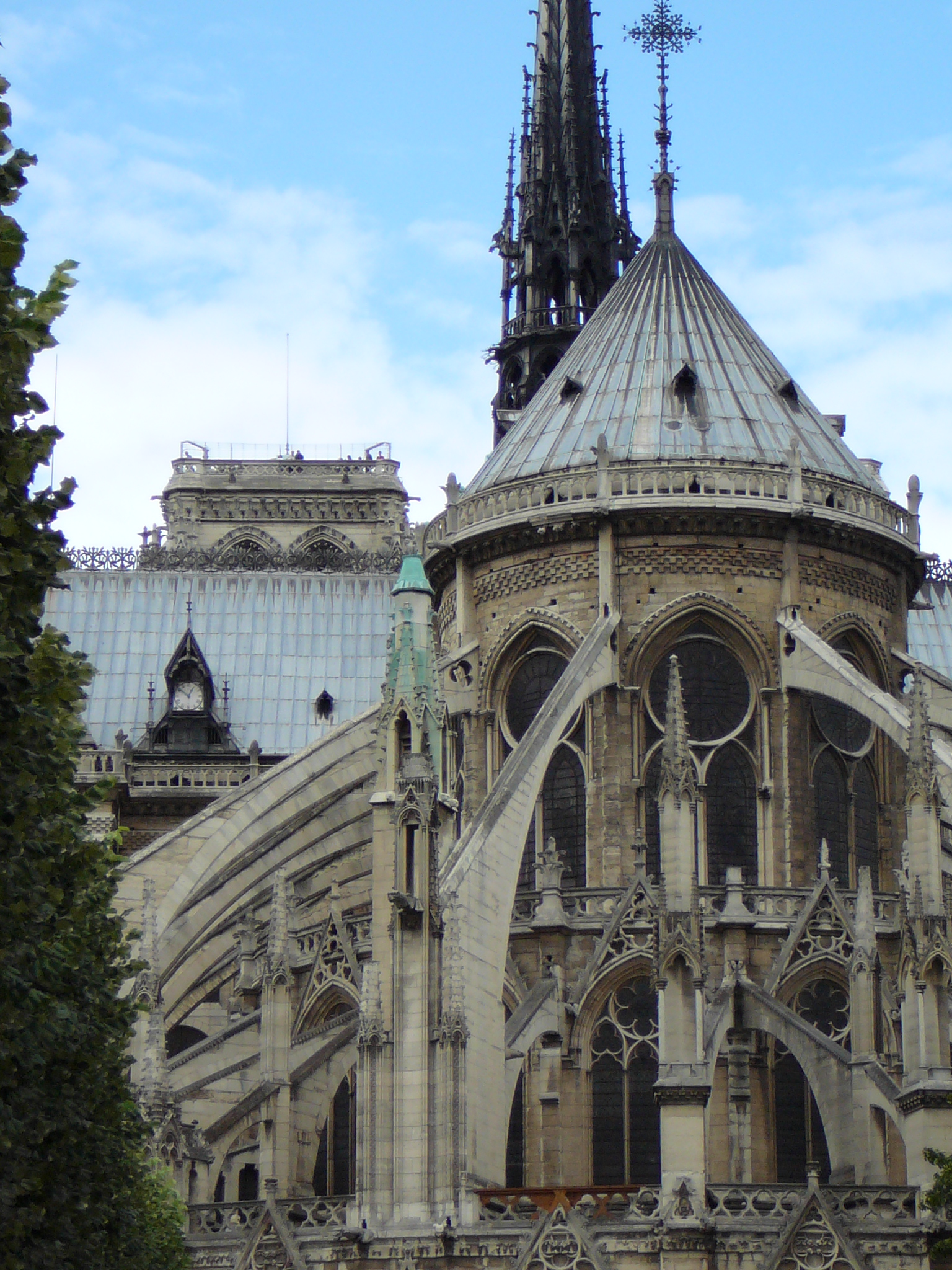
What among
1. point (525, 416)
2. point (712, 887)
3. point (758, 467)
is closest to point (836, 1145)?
point (712, 887)

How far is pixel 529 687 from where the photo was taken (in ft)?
163

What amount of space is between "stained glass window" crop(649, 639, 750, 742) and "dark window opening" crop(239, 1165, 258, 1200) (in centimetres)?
1035

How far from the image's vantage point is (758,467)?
48500mm

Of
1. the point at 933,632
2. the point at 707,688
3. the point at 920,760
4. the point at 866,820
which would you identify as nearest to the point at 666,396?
the point at 707,688

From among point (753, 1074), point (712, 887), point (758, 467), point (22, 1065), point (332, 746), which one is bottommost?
point (22, 1065)

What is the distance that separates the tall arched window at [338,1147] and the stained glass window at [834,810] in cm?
914

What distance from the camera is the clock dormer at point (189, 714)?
60.6m

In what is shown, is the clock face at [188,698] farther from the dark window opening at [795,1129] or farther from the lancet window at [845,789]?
the dark window opening at [795,1129]

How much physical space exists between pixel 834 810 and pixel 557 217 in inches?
1256

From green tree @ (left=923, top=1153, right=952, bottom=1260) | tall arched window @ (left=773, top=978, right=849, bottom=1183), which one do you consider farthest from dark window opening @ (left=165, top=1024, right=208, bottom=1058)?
green tree @ (left=923, top=1153, right=952, bottom=1260)

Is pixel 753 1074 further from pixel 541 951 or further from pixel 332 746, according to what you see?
pixel 332 746

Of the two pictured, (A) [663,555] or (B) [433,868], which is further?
(A) [663,555]

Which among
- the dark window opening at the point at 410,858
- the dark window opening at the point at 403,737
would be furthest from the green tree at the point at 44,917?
the dark window opening at the point at 403,737

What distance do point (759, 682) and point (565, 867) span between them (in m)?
4.63
